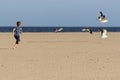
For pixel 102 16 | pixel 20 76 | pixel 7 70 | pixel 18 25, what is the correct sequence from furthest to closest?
pixel 102 16 → pixel 18 25 → pixel 7 70 → pixel 20 76

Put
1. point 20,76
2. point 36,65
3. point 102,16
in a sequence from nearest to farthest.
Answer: point 20,76 < point 36,65 < point 102,16

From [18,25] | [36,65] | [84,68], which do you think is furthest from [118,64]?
[18,25]

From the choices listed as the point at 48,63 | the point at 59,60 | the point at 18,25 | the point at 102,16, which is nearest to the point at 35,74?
the point at 48,63

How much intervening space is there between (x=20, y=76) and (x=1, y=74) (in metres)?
0.66

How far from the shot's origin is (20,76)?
11.9 metres

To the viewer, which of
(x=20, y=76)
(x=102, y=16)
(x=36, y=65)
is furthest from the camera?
(x=102, y=16)

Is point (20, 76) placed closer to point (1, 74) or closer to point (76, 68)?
point (1, 74)

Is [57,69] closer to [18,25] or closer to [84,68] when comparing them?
[84,68]

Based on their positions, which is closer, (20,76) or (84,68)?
(20,76)

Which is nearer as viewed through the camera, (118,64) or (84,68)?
(84,68)

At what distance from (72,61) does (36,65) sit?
1650 mm

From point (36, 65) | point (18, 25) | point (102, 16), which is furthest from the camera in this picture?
point (102, 16)

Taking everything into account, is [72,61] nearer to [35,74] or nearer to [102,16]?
[35,74]

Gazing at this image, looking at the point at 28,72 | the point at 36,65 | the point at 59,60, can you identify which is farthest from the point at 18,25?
the point at 28,72
